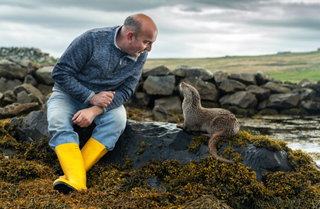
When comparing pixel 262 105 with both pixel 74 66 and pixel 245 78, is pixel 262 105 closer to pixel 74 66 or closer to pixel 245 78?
pixel 245 78

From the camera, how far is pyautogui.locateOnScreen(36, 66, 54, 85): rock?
13.9 meters

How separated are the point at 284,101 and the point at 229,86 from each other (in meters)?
2.90

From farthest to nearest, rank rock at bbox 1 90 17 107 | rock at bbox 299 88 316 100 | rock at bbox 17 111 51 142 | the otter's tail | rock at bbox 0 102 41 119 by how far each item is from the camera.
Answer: rock at bbox 299 88 316 100 → rock at bbox 1 90 17 107 → rock at bbox 0 102 41 119 → rock at bbox 17 111 51 142 → the otter's tail

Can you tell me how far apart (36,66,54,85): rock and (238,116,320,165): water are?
31.4ft

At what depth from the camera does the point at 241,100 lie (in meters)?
14.0

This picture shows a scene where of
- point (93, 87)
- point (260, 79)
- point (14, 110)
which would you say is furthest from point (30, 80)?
point (260, 79)

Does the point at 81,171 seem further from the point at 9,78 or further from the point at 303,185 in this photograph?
the point at 9,78

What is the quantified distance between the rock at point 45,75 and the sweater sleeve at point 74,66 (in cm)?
1028

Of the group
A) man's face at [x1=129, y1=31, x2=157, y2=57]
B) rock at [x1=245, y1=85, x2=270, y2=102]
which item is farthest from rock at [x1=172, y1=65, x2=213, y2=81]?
man's face at [x1=129, y1=31, x2=157, y2=57]

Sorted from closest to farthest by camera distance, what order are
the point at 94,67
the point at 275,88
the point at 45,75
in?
the point at 94,67, the point at 45,75, the point at 275,88

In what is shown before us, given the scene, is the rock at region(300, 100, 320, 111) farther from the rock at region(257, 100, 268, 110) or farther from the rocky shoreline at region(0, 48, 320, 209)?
the rocky shoreline at region(0, 48, 320, 209)

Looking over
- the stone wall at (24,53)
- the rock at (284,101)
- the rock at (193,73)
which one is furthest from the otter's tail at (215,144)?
the stone wall at (24,53)

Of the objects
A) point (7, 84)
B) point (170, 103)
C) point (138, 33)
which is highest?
point (138, 33)

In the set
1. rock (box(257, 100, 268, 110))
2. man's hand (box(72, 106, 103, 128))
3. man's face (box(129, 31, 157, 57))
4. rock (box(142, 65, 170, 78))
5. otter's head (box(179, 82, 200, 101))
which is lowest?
rock (box(257, 100, 268, 110))
